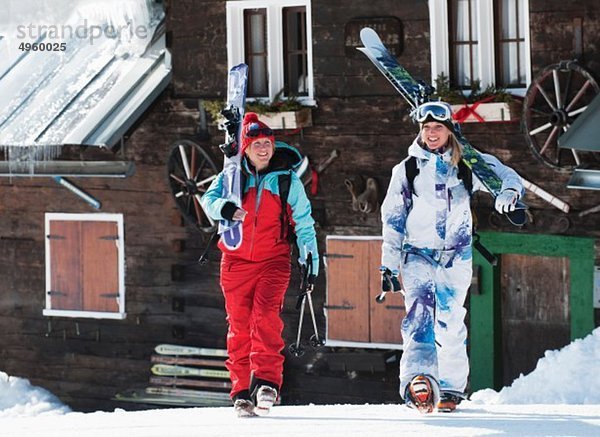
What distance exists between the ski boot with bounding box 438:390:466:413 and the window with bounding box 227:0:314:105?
22.4 feet

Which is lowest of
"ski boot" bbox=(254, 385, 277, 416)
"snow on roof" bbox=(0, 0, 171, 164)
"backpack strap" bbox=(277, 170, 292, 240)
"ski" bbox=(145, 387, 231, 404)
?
"ski" bbox=(145, 387, 231, 404)

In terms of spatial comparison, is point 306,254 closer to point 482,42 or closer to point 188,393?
point 482,42

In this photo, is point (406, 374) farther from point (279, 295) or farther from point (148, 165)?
point (148, 165)

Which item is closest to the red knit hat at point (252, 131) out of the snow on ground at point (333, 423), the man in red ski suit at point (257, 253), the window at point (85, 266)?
the man in red ski suit at point (257, 253)

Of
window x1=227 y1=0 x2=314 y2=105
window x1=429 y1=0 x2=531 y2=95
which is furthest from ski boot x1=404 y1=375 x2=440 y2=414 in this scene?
Result: window x1=227 y1=0 x2=314 y2=105

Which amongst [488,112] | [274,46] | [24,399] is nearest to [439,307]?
[488,112]

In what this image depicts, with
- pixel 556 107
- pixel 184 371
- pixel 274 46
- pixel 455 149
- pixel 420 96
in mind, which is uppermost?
pixel 274 46

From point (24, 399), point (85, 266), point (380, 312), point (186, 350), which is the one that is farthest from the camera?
point (24, 399)

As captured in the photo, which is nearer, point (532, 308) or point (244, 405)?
point (244, 405)

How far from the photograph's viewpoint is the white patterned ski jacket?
9.52 m

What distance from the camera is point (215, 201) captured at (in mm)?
9555

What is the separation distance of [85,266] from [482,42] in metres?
5.26

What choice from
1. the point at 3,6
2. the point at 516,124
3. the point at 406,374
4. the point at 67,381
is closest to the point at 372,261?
the point at 516,124

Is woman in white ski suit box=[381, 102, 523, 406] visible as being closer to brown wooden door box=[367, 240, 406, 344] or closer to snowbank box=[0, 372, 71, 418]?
brown wooden door box=[367, 240, 406, 344]
